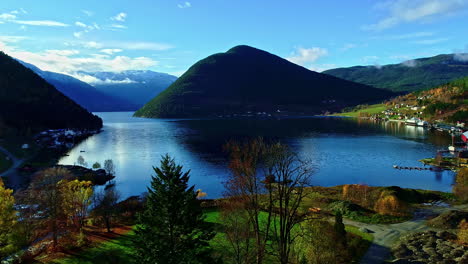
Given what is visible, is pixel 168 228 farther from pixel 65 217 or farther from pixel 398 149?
pixel 398 149

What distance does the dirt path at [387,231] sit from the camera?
107ft

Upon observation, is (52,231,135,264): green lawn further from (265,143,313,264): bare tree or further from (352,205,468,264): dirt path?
(352,205,468,264): dirt path

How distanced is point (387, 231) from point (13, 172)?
9909cm

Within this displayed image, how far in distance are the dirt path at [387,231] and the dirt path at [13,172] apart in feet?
262

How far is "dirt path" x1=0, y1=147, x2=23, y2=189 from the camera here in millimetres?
80375

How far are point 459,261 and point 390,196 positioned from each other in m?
19.2

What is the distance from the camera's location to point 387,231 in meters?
39.4

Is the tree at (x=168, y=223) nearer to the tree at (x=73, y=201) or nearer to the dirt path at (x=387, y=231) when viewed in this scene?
the dirt path at (x=387, y=231)

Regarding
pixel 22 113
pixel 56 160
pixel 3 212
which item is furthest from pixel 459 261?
pixel 22 113

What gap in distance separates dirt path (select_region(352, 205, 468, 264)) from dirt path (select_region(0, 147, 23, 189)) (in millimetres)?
79869

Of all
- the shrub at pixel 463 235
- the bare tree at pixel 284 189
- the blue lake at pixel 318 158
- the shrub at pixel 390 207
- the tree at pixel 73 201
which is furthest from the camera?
the blue lake at pixel 318 158

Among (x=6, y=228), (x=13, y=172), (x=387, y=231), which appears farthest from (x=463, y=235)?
(x=13, y=172)

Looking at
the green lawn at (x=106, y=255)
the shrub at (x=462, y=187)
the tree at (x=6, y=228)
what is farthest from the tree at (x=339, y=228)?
the shrub at (x=462, y=187)

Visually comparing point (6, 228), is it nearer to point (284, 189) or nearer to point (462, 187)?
point (284, 189)
